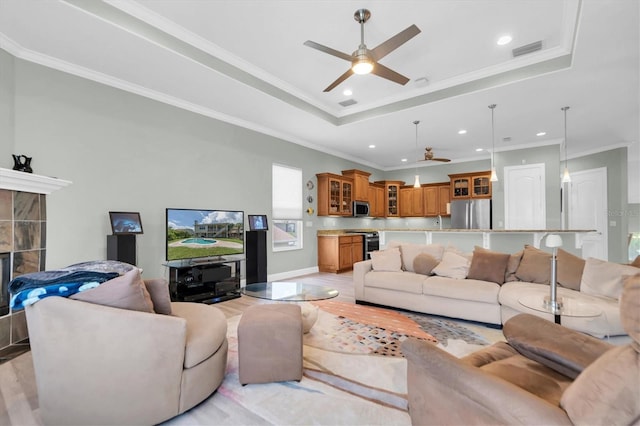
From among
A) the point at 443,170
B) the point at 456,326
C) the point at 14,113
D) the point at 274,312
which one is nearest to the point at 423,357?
the point at 274,312

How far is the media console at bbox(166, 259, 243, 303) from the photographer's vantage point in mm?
4023

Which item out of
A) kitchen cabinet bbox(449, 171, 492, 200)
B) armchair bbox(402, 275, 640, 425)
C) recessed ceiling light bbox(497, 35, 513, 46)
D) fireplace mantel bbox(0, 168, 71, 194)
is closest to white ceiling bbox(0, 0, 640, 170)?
recessed ceiling light bbox(497, 35, 513, 46)

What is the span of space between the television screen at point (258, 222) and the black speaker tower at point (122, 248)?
6.21 ft

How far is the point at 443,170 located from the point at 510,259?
18.6 feet

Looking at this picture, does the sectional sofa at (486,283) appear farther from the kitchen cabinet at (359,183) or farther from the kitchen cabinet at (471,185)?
the kitchen cabinet at (471,185)

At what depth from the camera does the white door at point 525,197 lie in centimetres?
662

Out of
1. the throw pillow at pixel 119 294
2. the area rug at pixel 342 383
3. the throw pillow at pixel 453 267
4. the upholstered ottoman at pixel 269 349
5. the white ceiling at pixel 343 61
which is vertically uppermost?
the white ceiling at pixel 343 61

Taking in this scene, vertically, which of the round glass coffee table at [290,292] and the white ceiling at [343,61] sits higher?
the white ceiling at [343,61]

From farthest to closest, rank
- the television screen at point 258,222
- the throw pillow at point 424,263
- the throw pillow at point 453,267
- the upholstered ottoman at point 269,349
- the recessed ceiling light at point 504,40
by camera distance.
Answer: the television screen at point 258,222 < the throw pillow at point 424,263 < the throw pillow at point 453,267 < the recessed ceiling light at point 504,40 < the upholstered ottoman at point 269,349

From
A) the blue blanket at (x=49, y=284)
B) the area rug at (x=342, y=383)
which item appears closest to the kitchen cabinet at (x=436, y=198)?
the area rug at (x=342, y=383)

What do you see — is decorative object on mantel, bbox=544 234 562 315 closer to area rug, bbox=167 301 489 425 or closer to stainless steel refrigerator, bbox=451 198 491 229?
area rug, bbox=167 301 489 425

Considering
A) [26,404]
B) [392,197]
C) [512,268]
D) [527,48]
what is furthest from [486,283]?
[392,197]

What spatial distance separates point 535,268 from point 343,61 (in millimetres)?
3286

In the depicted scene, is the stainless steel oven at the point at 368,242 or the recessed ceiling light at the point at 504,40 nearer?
the recessed ceiling light at the point at 504,40
